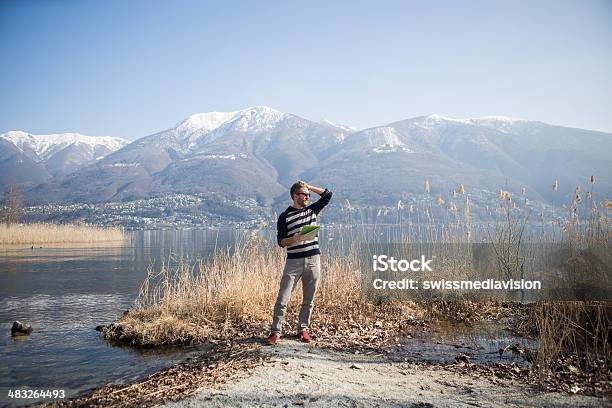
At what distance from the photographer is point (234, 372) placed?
5316 millimetres

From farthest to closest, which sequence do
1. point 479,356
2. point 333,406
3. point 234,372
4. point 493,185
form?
point 493,185 → point 479,356 → point 234,372 → point 333,406

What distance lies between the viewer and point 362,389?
4789 mm

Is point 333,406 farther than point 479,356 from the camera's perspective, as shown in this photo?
No

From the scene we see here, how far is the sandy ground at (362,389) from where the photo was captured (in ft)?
14.3

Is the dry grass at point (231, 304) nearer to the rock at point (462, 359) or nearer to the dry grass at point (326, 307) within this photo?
the dry grass at point (326, 307)

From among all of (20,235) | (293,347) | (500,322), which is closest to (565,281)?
(500,322)

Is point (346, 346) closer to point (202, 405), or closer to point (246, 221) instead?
point (202, 405)

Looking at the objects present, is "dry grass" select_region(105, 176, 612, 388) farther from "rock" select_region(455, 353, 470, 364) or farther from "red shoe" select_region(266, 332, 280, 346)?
"rock" select_region(455, 353, 470, 364)

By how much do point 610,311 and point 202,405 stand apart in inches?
250

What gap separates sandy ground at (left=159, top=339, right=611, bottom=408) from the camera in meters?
4.36

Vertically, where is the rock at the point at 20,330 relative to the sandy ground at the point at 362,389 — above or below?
below

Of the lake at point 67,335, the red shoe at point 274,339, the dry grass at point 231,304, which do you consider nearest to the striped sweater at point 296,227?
A: the red shoe at point 274,339

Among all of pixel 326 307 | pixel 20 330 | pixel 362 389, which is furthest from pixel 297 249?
pixel 20 330

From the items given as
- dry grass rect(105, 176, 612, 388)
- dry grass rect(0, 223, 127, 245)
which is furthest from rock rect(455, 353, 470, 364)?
dry grass rect(0, 223, 127, 245)
